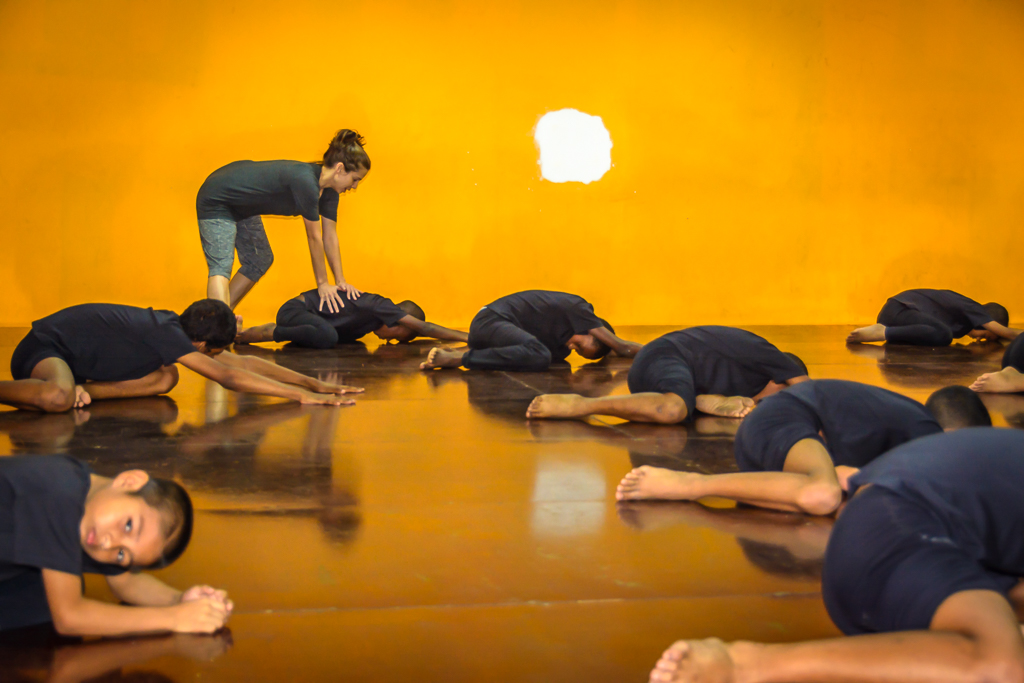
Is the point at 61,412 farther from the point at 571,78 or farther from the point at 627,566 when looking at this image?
the point at 571,78

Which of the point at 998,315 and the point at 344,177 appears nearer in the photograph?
the point at 344,177

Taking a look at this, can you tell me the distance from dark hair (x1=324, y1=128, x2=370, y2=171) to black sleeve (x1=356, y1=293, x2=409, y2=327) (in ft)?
3.23

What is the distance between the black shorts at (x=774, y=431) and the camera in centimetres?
202

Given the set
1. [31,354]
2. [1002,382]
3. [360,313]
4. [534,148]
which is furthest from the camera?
[534,148]

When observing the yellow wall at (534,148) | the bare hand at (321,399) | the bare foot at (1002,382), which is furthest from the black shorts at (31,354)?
the yellow wall at (534,148)

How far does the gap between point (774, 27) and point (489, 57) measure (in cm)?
268

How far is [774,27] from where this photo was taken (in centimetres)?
811

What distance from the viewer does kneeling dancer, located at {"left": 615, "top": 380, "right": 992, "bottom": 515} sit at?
6.39 feet

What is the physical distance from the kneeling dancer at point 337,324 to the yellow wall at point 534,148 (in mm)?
1711

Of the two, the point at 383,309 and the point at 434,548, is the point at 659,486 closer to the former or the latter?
the point at 434,548

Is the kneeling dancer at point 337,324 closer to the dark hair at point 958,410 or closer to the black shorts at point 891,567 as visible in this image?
the dark hair at point 958,410

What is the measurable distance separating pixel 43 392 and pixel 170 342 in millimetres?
464

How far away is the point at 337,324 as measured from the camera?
5.82m

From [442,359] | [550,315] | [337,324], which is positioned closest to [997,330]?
[550,315]
